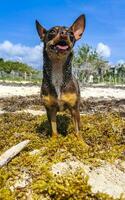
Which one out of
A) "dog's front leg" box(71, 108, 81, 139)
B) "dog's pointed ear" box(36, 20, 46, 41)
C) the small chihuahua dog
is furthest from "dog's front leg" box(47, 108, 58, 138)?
"dog's pointed ear" box(36, 20, 46, 41)

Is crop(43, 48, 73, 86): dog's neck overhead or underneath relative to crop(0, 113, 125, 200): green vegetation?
overhead

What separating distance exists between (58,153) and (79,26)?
2.31 m

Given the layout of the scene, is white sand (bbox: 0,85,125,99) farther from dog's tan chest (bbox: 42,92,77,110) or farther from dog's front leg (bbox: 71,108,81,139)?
dog's tan chest (bbox: 42,92,77,110)

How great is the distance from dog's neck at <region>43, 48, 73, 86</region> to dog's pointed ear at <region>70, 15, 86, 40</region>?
0.39m

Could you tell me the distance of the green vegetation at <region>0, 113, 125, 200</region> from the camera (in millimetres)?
6281

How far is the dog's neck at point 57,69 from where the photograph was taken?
26.9 ft

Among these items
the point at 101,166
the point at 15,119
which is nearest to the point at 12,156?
the point at 101,166

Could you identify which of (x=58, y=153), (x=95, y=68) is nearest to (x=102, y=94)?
(x=58, y=153)

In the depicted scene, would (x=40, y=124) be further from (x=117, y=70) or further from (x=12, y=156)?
(x=117, y=70)

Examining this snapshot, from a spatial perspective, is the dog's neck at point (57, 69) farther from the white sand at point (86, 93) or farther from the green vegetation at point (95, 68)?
the green vegetation at point (95, 68)

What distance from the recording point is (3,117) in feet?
41.1

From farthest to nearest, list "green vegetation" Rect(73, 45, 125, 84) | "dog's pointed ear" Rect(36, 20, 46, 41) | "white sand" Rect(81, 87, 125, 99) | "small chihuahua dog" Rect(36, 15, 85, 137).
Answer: "green vegetation" Rect(73, 45, 125, 84) < "white sand" Rect(81, 87, 125, 99) < "dog's pointed ear" Rect(36, 20, 46, 41) < "small chihuahua dog" Rect(36, 15, 85, 137)

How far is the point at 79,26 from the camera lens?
8.23 m

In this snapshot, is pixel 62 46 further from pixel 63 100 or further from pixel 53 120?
pixel 53 120
